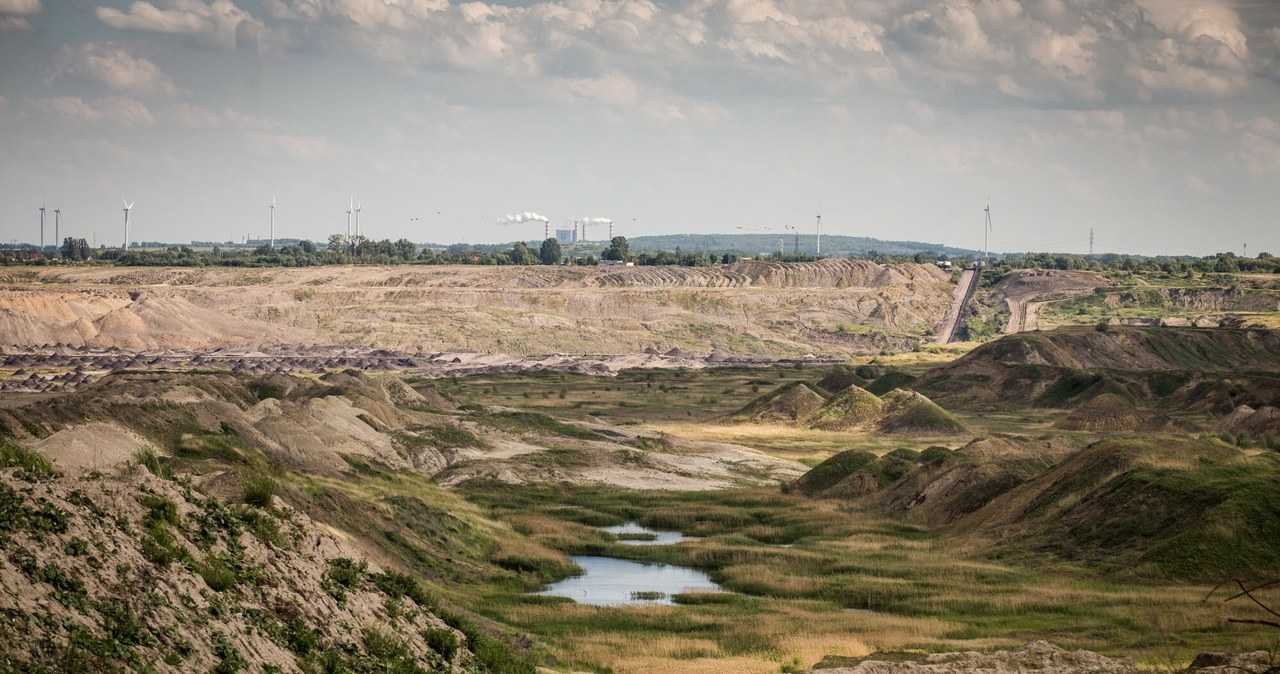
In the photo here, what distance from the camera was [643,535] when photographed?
214 ft

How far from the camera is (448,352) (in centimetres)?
18375

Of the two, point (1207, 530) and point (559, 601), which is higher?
point (1207, 530)

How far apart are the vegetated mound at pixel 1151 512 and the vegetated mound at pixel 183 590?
85.6 feet

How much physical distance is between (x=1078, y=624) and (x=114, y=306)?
166813 mm

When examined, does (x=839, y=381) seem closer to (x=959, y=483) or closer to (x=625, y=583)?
(x=959, y=483)

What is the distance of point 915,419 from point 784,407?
1225 centimetres

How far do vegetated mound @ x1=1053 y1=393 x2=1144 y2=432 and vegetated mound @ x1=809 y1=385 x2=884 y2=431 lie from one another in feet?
44.6

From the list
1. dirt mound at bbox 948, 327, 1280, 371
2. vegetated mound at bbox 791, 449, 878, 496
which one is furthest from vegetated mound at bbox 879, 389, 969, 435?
vegetated mound at bbox 791, 449, 878, 496

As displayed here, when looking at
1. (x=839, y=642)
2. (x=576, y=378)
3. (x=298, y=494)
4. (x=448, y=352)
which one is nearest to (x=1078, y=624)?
(x=839, y=642)

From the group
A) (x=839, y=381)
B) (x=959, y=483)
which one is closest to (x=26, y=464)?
(x=959, y=483)

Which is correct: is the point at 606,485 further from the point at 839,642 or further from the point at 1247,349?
the point at 1247,349

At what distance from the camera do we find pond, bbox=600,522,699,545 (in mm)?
62906

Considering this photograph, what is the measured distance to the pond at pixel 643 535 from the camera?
206 feet

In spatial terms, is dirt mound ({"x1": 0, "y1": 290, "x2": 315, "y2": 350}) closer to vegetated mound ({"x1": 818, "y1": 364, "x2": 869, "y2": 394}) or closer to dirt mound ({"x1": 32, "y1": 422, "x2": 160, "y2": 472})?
vegetated mound ({"x1": 818, "y1": 364, "x2": 869, "y2": 394})
